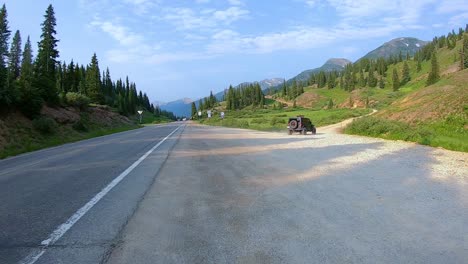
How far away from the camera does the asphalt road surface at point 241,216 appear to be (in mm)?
4395

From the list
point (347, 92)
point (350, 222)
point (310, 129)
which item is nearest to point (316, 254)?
point (350, 222)

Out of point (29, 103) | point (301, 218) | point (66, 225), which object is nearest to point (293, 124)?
point (29, 103)

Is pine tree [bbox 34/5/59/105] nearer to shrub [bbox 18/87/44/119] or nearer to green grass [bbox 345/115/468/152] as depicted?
shrub [bbox 18/87/44/119]

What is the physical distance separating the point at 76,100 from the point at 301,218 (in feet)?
184

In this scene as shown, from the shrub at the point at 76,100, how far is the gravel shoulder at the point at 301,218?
4876 cm

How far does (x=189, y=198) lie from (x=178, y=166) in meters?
4.87

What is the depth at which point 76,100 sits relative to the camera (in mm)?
56031

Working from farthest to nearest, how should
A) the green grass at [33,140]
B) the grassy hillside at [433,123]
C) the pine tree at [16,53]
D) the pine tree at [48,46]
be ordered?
the pine tree at [16,53], the pine tree at [48,46], the green grass at [33,140], the grassy hillside at [433,123]

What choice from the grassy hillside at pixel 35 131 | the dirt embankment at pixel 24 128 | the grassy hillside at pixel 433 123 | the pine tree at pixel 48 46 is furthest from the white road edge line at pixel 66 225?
the pine tree at pixel 48 46

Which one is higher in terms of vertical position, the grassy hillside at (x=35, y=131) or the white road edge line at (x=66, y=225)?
the grassy hillside at (x=35, y=131)

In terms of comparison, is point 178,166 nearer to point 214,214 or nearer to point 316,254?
point 214,214

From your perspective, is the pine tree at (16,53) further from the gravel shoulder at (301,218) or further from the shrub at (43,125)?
→ the gravel shoulder at (301,218)

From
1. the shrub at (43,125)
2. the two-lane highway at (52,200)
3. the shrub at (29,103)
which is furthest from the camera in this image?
the shrub at (29,103)

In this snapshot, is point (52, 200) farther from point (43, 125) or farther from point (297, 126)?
point (43, 125)
